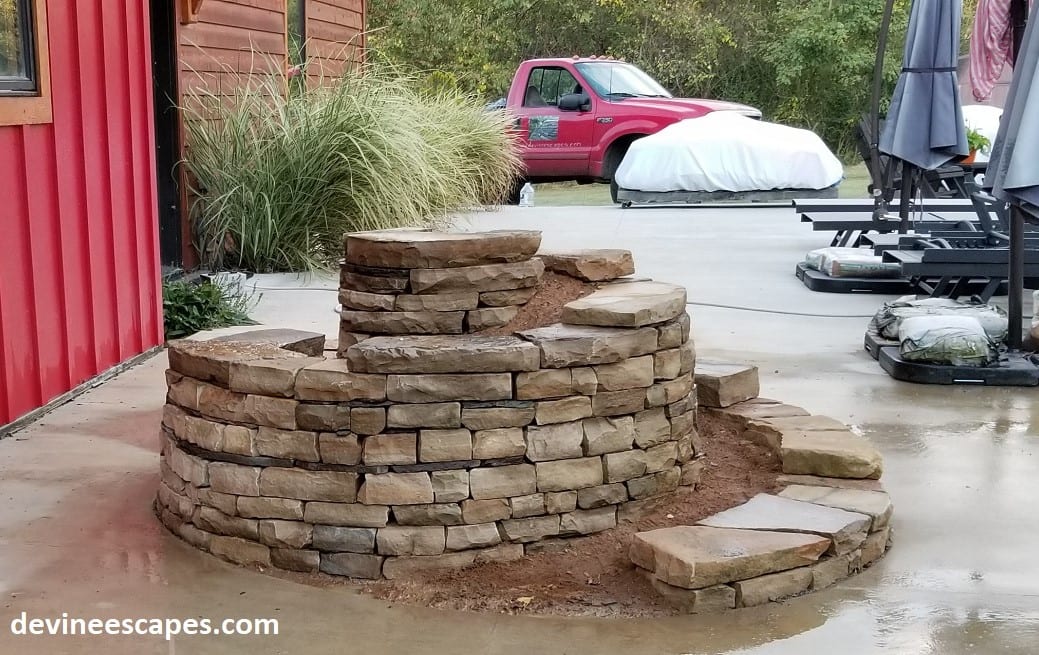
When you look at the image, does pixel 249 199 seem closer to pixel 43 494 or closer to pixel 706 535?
pixel 43 494

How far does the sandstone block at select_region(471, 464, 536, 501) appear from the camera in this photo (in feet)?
10.6

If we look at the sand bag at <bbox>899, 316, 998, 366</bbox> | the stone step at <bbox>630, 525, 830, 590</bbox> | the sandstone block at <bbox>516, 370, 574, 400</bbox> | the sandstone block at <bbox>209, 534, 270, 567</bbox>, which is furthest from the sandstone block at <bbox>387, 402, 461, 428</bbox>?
the sand bag at <bbox>899, 316, 998, 366</bbox>

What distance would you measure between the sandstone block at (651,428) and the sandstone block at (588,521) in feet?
0.77

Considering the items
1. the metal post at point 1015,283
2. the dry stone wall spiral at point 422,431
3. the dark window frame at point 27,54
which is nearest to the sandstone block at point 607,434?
the dry stone wall spiral at point 422,431

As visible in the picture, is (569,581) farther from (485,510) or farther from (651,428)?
(651,428)

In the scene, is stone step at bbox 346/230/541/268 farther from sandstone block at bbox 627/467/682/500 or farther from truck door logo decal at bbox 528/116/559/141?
truck door logo decal at bbox 528/116/559/141

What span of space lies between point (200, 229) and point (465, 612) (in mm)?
6208

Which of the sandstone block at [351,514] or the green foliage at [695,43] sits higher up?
the green foliage at [695,43]

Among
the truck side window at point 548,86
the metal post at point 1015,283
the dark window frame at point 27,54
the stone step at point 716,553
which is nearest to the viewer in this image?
the stone step at point 716,553

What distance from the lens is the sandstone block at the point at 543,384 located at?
3.25m

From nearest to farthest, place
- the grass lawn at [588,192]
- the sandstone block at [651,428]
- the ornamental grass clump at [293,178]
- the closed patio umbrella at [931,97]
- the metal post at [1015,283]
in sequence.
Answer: the sandstone block at [651,428], the metal post at [1015,283], the closed patio umbrella at [931,97], the ornamental grass clump at [293,178], the grass lawn at [588,192]

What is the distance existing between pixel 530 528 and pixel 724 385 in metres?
1.37

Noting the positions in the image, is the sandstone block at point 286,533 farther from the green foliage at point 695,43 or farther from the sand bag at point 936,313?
the green foliage at point 695,43

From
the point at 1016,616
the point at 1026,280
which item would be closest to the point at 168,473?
the point at 1016,616
